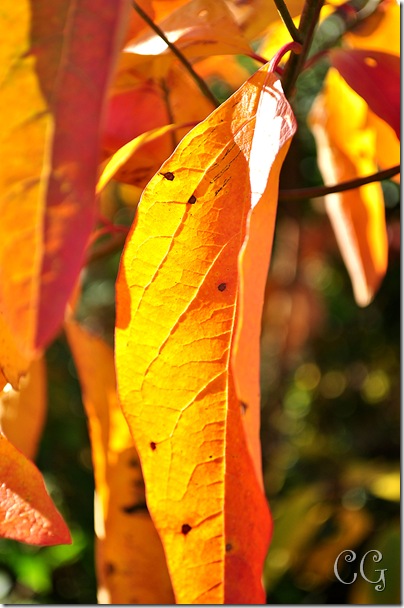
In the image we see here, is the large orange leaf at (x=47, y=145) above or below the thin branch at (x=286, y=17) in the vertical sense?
below

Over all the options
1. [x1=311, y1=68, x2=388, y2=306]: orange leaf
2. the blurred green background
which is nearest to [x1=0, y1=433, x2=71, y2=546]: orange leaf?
[x1=311, y1=68, x2=388, y2=306]: orange leaf

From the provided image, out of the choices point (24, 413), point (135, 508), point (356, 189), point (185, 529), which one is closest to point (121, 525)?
point (135, 508)

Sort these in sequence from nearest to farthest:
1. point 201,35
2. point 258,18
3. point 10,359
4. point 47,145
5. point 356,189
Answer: point 47,145 → point 10,359 → point 201,35 → point 258,18 → point 356,189

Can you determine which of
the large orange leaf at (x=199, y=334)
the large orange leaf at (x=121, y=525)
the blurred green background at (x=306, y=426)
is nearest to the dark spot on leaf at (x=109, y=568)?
the large orange leaf at (x=121, y=525)

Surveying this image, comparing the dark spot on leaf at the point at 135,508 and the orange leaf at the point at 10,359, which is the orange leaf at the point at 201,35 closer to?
the orange leaf at the point at 10,359

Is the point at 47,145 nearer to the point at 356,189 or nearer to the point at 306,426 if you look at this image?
the point at 356,189

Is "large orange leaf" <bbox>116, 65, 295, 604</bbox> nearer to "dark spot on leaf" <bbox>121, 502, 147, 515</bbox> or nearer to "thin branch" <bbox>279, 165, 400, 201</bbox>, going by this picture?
"thin branch" <bbox>279, 165, 400, 201</bbox>
